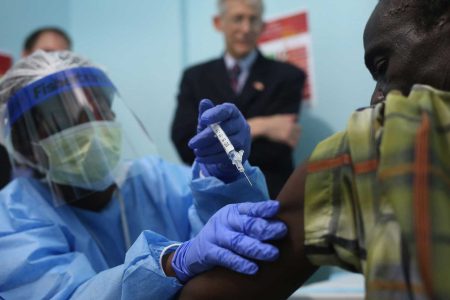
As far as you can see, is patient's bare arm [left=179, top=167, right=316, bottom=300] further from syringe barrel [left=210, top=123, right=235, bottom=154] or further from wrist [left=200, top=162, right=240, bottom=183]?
wrist [left=200, top=162, right=240, bottom=183]

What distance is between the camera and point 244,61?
6.89 ft

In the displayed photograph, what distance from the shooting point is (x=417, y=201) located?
1.64 feet

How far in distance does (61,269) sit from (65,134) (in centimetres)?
36

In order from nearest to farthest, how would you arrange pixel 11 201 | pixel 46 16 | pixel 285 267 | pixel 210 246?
pixel 285 267 → pixel 210 246 → pixel 11 201 → pixel 46 16

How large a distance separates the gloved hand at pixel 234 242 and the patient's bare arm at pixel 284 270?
10 mm

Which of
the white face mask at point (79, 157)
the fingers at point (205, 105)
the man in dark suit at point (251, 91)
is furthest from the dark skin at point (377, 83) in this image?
the man in dark suit at point (251, 91)

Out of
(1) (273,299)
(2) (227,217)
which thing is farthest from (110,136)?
(1) (273,299)

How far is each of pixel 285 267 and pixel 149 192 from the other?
30.8 inches

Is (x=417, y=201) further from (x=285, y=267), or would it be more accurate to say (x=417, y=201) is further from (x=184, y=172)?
(x=184, y=172)

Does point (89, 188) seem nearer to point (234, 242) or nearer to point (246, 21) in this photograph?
point (234, 242)

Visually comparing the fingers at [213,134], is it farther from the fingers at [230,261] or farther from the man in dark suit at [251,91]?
the man in dark suit at [251,91]

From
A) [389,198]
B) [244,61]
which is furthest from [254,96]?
[389,198]

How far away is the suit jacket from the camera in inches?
68.0

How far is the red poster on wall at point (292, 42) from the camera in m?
2.19
